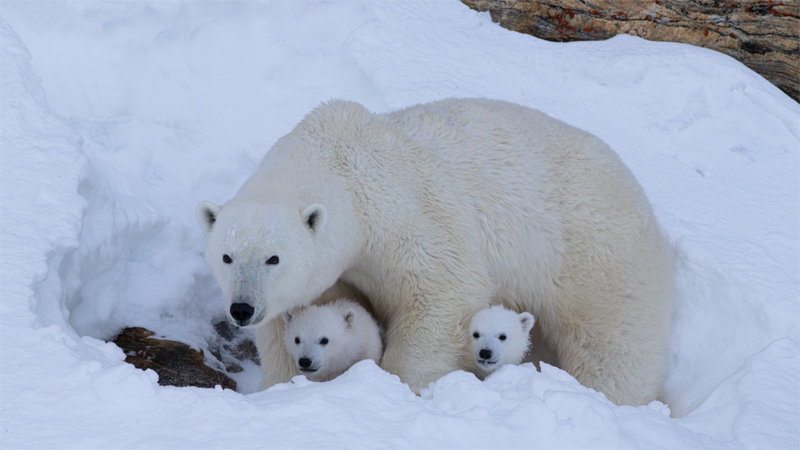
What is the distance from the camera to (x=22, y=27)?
6840mm

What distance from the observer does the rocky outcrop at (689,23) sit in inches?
281

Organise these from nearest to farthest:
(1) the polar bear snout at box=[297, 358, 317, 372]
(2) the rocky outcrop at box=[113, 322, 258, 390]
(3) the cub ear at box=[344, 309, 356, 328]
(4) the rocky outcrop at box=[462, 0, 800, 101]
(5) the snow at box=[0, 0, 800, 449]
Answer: (5) the snow at box=[0, 0, 800, 449] → (1) the polar bear snout at box=[297, 358, 317, 372] → (3) the cub ear at box=[344, 309, 356, 328] → (2) the rocky outcrop at box=[113, 322, 258, 390] → (4) the rocky outcrop at box=[462, 0, 800, 101]

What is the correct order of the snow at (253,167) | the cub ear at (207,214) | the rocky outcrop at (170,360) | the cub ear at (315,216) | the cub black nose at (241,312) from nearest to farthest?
the snow at (253,167)
the cub black nose at (241,312)
the cub ear at (315,216)
the cub ear at (207,214)
the rocky outcrop at (170,360)

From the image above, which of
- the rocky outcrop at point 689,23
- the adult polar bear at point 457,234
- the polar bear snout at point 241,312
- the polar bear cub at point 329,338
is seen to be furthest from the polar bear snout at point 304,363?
the rocky outcrop at point 689,23

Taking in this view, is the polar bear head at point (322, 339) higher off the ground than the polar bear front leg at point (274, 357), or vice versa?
the polar bear head at point (322, 339)

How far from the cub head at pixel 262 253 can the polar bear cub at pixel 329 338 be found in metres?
0.36

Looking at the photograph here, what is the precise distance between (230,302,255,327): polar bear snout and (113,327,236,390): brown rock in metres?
1.20

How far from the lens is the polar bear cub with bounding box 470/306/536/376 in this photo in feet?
15.0

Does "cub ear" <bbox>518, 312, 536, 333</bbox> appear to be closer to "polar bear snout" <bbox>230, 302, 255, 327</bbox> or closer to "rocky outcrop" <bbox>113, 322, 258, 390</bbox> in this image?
"polar bear snout" <bbox>230, 302, 255, 327</bbox>

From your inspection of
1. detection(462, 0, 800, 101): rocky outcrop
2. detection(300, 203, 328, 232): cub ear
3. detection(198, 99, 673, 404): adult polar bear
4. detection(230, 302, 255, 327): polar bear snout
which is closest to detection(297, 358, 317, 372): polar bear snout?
detection(198, 99, 673, 404): adult polar bear

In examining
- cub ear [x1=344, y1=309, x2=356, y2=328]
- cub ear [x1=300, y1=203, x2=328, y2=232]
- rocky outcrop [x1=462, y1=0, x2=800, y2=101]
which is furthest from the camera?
rocky outcrop [x1=462, y1=0, x2=800, y2=101]

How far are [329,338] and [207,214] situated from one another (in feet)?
3.18

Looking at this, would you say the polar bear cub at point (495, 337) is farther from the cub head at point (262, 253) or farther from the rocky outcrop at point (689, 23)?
the rocky outcrop at point (689, 23)

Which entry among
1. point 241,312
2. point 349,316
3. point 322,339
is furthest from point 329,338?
point 241,312
